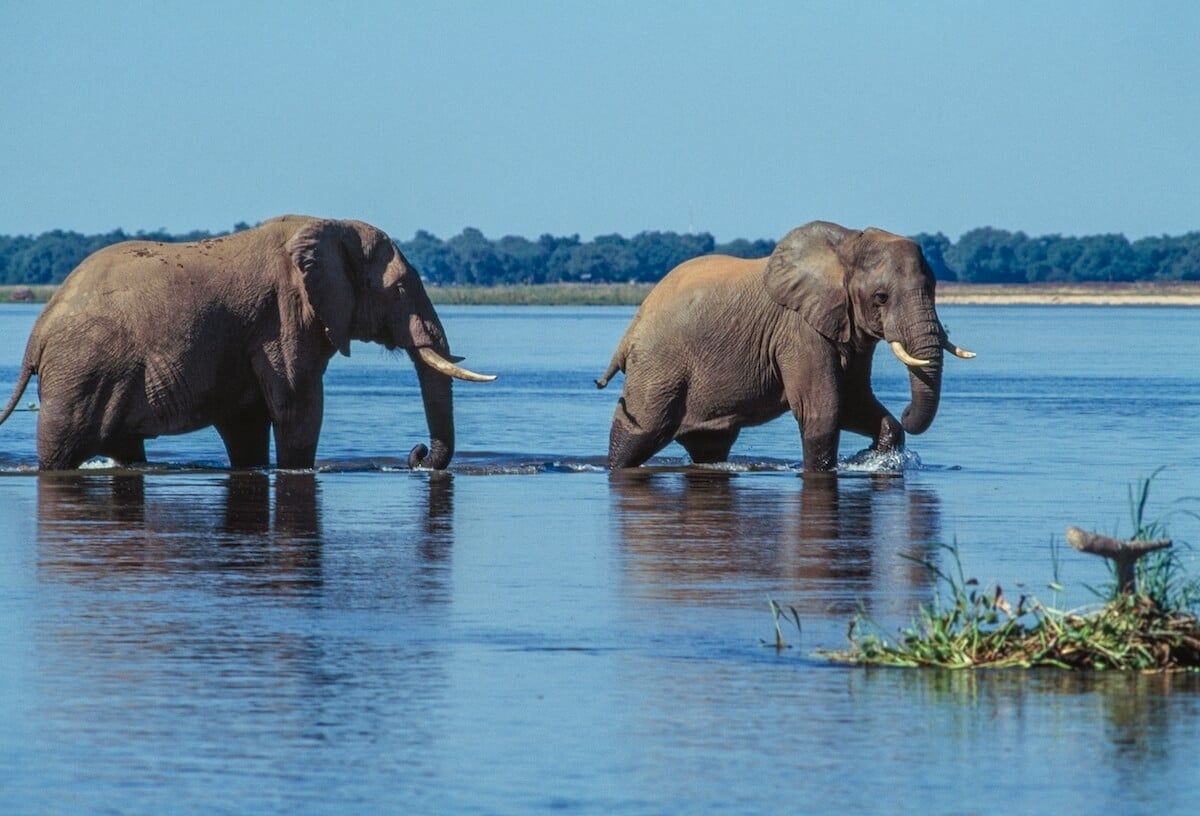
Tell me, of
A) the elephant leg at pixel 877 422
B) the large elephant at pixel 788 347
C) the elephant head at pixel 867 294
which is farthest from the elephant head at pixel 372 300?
the elephant leg at pixel 877 422

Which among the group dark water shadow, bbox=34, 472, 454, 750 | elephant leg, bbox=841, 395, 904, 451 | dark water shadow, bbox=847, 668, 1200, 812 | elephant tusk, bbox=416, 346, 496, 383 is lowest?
dark water shadow, bbox=847, 668, 1200, 812

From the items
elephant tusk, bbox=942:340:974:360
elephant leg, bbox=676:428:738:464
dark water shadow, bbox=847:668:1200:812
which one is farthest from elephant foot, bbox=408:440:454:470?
dark water shadow, bbox=847:668:1200:812

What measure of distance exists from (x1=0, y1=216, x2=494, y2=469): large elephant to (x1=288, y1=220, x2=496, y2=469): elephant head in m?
0.02

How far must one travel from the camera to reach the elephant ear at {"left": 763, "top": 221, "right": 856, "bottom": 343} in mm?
20766

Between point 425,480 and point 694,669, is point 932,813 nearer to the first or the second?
point 694,669

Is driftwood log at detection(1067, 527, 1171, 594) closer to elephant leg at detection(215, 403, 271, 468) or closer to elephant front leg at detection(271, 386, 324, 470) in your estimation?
elephant front leg at detection(271, 386, 324, 470)

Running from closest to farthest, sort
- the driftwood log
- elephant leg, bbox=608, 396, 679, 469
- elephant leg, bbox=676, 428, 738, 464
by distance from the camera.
Answer: the driftwood log < elephant leg, bbox=608, 396, 679, 469 < elephant leg, bbox=676, 428, 738, 464

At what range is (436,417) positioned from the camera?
20875mm

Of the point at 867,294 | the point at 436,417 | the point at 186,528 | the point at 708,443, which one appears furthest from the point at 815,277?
the point at 186,528

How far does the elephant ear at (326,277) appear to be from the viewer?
19.6m

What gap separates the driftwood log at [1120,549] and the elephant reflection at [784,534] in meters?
1.43

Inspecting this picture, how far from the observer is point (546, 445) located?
2667cm

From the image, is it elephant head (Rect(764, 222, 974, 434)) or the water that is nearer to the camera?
the water

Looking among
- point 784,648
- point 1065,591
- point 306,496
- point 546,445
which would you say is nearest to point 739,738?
point 784,648
